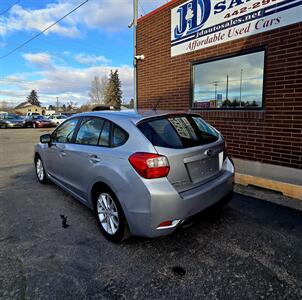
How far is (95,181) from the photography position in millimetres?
3236

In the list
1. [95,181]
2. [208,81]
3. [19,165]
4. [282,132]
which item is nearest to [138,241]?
[95,181]

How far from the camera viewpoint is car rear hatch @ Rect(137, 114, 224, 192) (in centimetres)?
270

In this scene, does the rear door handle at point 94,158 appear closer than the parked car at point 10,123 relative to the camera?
Yes

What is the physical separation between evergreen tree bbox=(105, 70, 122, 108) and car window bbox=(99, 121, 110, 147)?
215 ft

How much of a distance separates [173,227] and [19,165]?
659 cm

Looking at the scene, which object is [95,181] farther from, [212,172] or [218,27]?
[218,27]

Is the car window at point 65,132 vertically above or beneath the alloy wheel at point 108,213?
above

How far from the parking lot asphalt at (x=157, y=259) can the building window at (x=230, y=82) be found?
2.83 m

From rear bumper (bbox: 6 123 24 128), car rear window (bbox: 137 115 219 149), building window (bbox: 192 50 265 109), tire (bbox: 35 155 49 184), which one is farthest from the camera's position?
rear bumper (bbox: 6 123 24 128)

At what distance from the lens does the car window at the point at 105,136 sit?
3216 mm

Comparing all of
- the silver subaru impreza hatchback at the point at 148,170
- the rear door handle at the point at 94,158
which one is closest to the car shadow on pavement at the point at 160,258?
the silver subaru impreza hatchback at the point at 148,170

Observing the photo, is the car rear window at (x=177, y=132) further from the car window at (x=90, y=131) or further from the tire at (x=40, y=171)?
the tire at (x=40, y=171)

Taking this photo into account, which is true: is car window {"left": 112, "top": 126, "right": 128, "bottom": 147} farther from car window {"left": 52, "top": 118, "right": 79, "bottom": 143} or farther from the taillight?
car window {"left": 52, "top": 118, "right": 79, "bottom": 143}

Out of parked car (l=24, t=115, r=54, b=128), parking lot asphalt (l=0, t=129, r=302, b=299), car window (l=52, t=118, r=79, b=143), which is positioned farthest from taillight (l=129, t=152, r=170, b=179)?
parked car (l=24, t=115, r=54, b=128)
